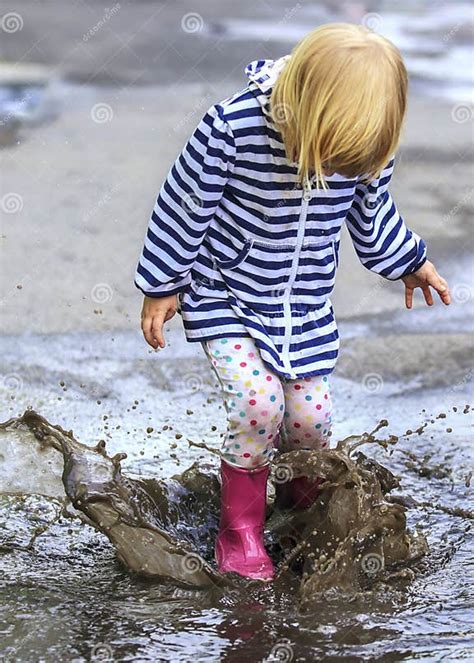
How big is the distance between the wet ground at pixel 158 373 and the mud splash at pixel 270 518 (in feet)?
0.12

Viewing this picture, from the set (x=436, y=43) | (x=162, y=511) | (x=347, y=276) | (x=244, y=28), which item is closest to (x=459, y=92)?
(x=436, y=43)

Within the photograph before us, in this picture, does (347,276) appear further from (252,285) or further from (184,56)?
(184,56)

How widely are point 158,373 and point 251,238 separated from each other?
183 cm

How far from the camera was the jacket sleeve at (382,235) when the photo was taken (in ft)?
10.7

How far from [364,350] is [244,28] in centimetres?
800

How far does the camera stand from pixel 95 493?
123 inches

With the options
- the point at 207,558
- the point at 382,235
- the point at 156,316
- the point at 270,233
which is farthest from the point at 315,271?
the point at 207,558

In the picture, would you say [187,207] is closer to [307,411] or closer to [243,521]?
[307,411]

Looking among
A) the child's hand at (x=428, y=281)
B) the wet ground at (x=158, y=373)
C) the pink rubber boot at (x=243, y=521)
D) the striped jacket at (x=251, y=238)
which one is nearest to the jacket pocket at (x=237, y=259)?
the striped jacket at (x=251, y=238)

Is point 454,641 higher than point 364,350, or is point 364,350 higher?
point 364,350

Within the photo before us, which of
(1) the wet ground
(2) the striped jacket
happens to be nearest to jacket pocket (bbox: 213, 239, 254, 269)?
(2) the striped jacket

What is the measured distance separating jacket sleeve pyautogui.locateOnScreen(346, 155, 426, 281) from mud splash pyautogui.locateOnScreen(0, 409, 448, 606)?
0.48m

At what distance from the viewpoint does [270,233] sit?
3.04 m

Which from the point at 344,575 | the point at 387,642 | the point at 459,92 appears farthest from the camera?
the point at 459,92
